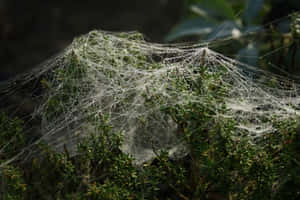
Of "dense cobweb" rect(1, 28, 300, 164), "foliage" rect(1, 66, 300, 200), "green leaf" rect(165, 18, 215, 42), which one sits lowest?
"foliage" rect(1, 66, 300, 200)

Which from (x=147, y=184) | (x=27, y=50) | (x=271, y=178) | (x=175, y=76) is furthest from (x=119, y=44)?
(x=27, y=50)

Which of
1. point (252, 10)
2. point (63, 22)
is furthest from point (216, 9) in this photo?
point (63, 22)

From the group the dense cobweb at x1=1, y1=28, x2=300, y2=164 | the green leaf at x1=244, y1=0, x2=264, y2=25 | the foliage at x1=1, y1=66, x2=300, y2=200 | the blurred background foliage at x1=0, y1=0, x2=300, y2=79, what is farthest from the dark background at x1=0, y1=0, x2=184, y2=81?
the foliage at x1=1, y1=66, x2=300, y2=200

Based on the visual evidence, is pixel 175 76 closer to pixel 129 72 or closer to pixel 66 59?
pixel 129 72

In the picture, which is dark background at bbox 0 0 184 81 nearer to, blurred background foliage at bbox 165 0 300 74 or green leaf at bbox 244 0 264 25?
blurred background foliage at bbox 165 0 300 74

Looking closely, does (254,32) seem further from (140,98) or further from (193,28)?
(140,98)

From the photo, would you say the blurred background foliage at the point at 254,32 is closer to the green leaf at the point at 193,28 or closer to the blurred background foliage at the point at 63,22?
the green leaf at the point at 193,28

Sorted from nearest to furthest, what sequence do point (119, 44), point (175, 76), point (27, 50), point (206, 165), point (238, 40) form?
point (206, 165), point (175, 76), point (119, 44), point (238, 40), point (27, 50)
